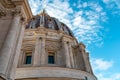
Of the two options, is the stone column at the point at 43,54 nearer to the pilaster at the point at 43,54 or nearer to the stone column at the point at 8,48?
the pilaster at the point at 43,54

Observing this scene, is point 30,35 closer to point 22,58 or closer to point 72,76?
point 22,58

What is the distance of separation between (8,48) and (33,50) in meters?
14.4

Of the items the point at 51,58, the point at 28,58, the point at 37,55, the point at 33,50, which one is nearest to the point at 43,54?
the point at 37,55

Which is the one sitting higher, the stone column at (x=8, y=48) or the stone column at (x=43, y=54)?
the stone column at (x=43, y=54)

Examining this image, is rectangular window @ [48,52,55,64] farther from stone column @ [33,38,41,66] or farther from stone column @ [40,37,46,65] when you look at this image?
stone column @ [33,38,41,66]

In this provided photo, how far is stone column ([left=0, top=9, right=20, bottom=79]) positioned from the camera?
6793 millimetres

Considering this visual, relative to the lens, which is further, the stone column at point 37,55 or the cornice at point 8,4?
the stone column at point 37,55

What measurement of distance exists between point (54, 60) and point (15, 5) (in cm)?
1252

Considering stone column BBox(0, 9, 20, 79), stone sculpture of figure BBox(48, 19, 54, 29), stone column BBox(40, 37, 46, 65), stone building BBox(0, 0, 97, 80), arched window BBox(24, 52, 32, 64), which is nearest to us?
stone column BBox(0, 9, 20, 79)

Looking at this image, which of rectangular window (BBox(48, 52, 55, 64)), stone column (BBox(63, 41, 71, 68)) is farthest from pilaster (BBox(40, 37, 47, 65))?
stone column (BBox(63, 41, 71, 68))

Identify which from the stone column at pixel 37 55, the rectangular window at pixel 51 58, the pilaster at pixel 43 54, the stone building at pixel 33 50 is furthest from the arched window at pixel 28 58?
the rectangular window at pixel 51 58

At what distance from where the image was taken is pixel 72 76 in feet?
59.1

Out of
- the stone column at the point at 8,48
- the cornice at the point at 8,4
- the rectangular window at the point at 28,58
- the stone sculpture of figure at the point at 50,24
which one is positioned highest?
the stone sculpture of figure at the point at 50,24

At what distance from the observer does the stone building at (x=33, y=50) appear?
7.79m
